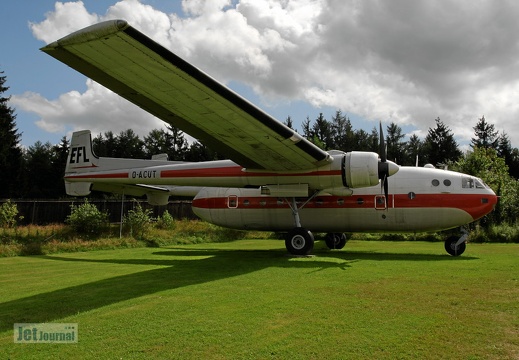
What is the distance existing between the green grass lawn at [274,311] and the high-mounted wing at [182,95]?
149 inches

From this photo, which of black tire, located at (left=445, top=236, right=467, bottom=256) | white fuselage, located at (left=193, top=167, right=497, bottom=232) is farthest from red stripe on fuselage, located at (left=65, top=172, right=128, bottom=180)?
black tire, located at (left=445, top=236, right=467, bottom=256)

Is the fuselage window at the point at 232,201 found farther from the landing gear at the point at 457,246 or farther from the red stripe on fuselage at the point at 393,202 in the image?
the landing gear at the point at 457,246

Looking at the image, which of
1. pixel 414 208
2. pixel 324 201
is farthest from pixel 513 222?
pixel 324 201

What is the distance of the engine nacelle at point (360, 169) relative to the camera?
1325 centimetres

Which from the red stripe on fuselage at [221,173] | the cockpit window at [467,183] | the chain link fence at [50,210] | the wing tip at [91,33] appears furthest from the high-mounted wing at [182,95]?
the chain link fence at [50,210]

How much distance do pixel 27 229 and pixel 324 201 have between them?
51.4 feet

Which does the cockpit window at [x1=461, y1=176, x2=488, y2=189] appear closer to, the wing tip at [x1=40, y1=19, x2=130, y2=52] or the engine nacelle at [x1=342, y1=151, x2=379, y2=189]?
the engine nacelle at [x1=342, y1=151, x2=379, y2=189]

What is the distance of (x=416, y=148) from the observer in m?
95.4

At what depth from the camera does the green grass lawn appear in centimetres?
471

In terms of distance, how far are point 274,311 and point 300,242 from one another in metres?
8.18

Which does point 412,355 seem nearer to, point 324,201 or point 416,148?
point 324,201

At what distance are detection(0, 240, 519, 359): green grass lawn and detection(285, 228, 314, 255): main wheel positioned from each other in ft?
9.78

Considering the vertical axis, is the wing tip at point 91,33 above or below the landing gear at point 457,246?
above

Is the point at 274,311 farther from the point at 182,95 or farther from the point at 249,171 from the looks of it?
the point at 249,171
